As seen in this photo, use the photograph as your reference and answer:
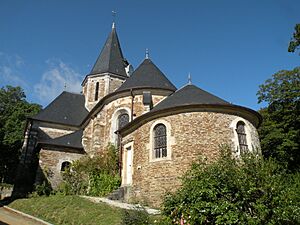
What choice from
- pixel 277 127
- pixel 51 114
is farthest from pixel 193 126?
pixel 51 114

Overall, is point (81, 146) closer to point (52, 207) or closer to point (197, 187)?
point (52, 207)

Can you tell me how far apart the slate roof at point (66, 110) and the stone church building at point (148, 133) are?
0.29 ft

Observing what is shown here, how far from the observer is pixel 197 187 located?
6625 millimetres

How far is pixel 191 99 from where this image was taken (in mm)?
12914

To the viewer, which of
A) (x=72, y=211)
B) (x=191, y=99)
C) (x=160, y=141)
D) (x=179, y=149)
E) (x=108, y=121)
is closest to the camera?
(x=72, y=211)

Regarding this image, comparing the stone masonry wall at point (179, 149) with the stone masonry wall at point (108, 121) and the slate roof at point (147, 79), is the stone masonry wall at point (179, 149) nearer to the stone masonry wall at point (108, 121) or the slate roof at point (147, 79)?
the stone masonry wall at point (108, 121)

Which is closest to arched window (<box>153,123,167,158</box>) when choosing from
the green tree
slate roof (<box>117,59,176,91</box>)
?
slate roof (<box>117,59,176,91</box>)

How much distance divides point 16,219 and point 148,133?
6.36 meters

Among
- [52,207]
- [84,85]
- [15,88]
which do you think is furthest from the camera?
[15,88]

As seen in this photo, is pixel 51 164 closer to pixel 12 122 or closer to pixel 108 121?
pixel 108 121

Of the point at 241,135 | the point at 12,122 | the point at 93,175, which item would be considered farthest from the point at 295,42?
the point at 12,122

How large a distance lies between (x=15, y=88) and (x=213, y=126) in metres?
29.9

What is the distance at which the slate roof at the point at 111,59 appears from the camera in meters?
26.3

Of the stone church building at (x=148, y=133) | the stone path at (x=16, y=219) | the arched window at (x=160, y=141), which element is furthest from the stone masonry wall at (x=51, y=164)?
the arched window at (x=160, y=141)
